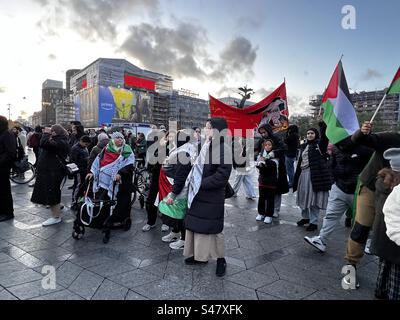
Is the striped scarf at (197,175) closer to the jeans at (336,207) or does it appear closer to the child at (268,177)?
the jeans at (336,207)

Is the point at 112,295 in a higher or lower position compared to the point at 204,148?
lower

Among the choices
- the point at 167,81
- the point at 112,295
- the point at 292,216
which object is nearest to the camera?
the point at 112,295

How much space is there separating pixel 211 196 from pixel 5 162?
4.14m

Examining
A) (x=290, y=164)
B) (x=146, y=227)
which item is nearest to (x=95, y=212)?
(x=146, y=227)

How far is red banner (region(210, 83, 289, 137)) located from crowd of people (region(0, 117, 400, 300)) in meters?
1.16

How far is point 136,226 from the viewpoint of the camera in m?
5.00

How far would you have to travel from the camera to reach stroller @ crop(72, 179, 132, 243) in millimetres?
4176

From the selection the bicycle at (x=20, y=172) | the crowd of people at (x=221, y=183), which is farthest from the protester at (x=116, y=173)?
the bicycle at (x=20, y=172)

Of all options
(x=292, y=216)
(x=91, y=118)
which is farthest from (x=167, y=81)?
(x=292, y=216)

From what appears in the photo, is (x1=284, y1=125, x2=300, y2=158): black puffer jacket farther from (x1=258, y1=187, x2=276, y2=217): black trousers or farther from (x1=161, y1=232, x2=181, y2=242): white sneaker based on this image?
(x1=161, y1=232, x2=181, y2=242): white sneaker

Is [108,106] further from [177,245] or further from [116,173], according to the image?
[177,245]

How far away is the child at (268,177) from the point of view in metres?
5.35

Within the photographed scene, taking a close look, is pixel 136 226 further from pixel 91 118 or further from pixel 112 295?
pixel 91 118
